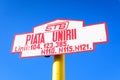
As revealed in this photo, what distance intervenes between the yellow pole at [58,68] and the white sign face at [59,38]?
0.19 m

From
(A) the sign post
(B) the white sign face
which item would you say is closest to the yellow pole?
(A) the sign post

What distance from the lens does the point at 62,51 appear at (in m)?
9.25

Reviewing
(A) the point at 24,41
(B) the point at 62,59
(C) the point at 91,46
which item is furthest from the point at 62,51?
(A) the point at 24,41

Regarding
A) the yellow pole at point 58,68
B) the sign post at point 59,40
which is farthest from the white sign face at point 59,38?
the yellow pole at point 58,68

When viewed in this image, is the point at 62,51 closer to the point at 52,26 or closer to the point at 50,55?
the point at 50,55

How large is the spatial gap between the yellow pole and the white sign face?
195 mm

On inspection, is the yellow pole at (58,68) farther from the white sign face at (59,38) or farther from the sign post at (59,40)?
the white sign face at (59,38)

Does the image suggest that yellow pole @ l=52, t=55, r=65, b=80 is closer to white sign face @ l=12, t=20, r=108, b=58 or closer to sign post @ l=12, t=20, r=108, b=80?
sign post @ l=12, t=20, r=108, b=80

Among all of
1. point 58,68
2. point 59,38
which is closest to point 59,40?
A: point 59,38

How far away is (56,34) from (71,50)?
0.99 meters

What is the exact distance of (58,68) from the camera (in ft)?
29.5

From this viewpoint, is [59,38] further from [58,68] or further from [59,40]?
[58,68]

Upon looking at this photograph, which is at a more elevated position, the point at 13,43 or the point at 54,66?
the point at 13,43

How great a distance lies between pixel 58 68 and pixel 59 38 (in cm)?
110
